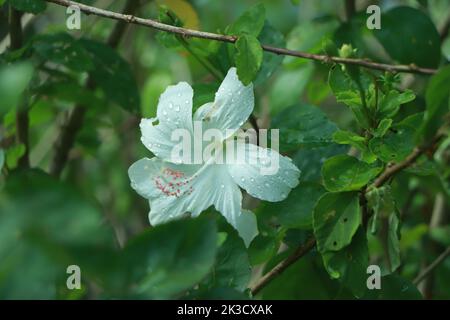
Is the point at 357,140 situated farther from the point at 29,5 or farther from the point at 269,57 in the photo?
the point at 29,5

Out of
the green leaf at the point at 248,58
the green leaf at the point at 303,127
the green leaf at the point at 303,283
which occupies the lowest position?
the green leaf at the point at 303,283

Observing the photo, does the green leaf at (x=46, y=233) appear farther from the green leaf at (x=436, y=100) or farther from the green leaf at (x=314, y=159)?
the green leaf at (x=314, y=159)

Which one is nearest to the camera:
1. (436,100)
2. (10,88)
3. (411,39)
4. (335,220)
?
(10,88)

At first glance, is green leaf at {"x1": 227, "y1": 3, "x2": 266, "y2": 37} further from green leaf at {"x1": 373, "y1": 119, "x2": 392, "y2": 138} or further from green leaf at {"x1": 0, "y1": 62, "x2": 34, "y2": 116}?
green leaf at {"x1": 0, "y1": 62, "x2": 34, "y2": 116}

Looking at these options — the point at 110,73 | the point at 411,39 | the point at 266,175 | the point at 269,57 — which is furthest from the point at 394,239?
the point at 110,73

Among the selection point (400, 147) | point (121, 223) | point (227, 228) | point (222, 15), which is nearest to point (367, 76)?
point (400, 147)

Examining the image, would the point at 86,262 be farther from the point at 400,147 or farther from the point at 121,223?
the point at 121,223

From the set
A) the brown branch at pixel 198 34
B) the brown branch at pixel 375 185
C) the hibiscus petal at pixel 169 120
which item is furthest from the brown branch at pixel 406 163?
the hibiscus petal at pixel 169 120
